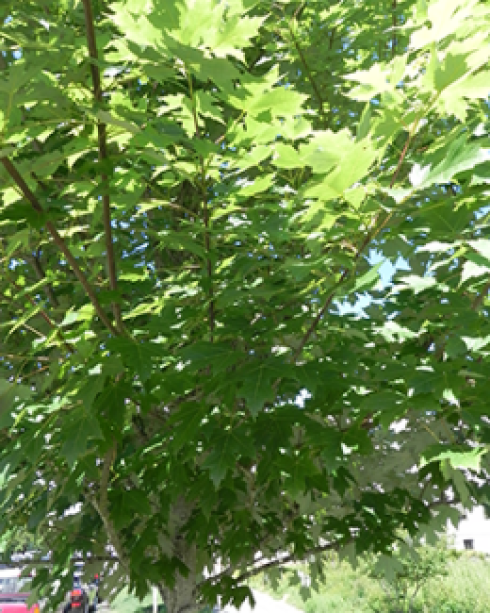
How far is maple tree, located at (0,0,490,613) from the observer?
1.43 meters

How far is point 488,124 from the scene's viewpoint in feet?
5.65

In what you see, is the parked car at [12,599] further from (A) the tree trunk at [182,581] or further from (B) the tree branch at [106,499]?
(B) the tree branch at [106,499]

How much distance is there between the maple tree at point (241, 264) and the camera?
56.4 inches

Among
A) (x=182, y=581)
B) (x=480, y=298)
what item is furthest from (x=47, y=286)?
(x=480, y=298)

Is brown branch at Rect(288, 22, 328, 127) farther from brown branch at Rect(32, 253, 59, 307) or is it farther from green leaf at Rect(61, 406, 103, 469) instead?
green leaf at Rect(61, 406, 103, 469)

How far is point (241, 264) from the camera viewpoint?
2.21 m

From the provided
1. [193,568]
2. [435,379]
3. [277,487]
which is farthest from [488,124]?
[193,568]

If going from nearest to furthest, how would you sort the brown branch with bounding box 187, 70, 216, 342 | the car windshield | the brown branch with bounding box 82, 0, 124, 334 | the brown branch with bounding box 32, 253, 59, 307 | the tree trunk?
the brown branch with bounding box 82, 0, 124, 334 → the brown branch with bounding box 187, 70, 216, 342 → the brown branch with bounding box 32, 253, 59, 307 → the tree trunk → the car windshield

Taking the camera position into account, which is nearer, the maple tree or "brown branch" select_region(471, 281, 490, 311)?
the maple tree

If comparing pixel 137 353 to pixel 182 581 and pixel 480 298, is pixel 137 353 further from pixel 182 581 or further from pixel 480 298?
pixel 182 581

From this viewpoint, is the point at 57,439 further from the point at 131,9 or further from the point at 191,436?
the point at 131,9

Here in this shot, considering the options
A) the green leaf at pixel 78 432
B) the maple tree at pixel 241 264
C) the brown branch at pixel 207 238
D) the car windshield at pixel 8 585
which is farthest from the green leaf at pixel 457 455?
the car windshield at pixel 8 585

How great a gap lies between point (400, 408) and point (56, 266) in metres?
2.46

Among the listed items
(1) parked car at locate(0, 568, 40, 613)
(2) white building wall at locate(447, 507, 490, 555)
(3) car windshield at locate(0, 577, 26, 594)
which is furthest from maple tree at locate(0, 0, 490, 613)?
(2) white building wall at locate(447, 507, 490, 555)
